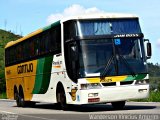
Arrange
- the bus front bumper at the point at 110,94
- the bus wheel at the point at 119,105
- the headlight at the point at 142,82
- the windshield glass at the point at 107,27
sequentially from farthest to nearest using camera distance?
the bus wheel at the point at 119,105, the windshield glass at the point at 107,27, the headlight at the point at 142,82, the bus front bumper at the point at 110,94

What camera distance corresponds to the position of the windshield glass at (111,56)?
18.2 meters

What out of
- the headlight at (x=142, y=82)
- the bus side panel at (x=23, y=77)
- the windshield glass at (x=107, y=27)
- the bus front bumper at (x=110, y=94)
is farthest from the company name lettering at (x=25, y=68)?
the headlight at (x=142, y=82)

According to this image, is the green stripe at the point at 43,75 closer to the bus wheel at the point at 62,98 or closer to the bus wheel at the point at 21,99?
the bus wheel at the point at 62,98

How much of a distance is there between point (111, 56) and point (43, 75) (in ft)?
17.5

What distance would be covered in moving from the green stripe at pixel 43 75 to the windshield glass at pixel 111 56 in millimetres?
3396

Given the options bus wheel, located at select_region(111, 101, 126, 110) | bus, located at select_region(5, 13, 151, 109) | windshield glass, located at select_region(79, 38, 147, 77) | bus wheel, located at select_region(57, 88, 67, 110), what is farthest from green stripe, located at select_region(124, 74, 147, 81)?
bus wheel, located at select_region(57, 88, 67, 110)

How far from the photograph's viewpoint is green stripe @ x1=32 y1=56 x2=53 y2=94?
22.0 meters

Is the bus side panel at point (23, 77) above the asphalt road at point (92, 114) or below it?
above

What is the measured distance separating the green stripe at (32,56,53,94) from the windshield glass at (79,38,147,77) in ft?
11.1

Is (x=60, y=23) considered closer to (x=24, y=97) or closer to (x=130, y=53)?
(x=130, y=53)

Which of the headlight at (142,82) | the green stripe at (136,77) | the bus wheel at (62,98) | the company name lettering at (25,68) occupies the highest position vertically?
the company name lettering at (25,68)

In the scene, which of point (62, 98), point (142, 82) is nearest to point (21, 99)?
point (62, 98)

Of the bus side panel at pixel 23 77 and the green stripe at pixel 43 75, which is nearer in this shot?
the green stripe at pixel 43 75

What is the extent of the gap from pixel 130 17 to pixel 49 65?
4.44 meters
